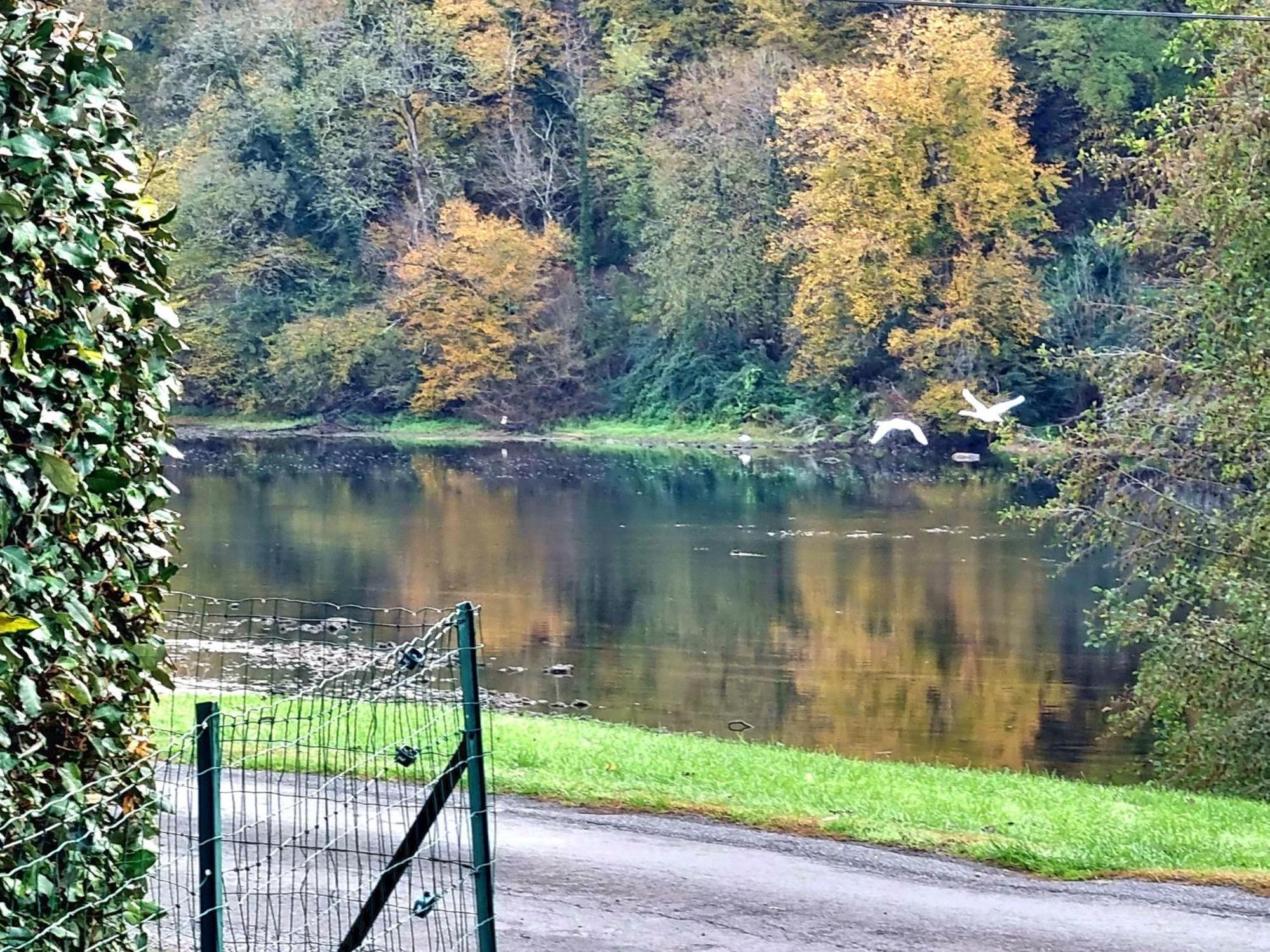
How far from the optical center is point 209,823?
173 inches

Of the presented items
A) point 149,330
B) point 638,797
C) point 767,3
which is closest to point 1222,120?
point 638,797

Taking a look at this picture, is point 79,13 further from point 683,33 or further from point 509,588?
point 683,33

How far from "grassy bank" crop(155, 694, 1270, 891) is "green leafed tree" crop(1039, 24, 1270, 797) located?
1984 mm

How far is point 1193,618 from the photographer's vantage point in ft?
47.7

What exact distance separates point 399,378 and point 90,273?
182 ft

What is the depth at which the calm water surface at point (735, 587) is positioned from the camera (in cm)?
1823

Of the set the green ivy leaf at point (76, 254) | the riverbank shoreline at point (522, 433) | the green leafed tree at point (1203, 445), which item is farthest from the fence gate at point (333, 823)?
the riverbank shoreline at point (522, 433)

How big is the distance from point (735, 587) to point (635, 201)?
34.8 metres

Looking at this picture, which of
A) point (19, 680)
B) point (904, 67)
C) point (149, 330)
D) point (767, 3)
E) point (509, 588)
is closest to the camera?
point (19, 680)

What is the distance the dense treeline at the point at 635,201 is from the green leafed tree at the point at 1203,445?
1246 inches

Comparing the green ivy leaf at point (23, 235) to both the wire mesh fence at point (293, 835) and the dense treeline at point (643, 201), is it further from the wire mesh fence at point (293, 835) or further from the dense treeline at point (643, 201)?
the dense treeline at point (643, 201)

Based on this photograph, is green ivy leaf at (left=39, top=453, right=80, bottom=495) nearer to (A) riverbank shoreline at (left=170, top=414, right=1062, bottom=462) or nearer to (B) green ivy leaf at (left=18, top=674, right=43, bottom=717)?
(B) green ivy leaf at (left=18, top=674, right=43, bottom=717)

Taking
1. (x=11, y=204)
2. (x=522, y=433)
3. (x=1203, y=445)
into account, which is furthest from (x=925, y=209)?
(x=11, y=204)

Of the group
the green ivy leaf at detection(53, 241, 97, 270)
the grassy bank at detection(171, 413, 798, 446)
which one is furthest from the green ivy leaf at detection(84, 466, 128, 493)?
the grassy bank at detection(171, 413, 798, 446)
